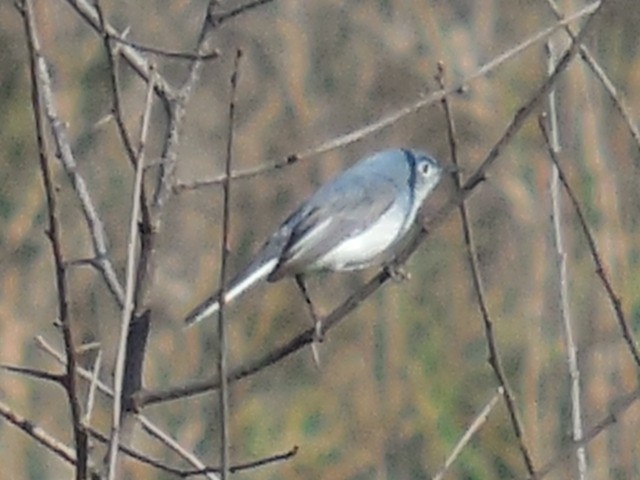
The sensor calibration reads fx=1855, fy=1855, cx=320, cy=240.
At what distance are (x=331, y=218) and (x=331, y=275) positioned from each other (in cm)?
321

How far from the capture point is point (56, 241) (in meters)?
2.00

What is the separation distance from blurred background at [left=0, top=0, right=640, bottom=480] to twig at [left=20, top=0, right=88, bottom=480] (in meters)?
3.87

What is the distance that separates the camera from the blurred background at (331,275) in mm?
6387

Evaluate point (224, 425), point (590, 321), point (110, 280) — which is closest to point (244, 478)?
point (590, 321)

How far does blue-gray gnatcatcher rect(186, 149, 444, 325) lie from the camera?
366 centimetres

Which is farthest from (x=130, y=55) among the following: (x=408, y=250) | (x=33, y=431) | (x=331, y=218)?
(x=331, y=218)

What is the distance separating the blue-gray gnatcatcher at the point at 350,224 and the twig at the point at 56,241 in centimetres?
142

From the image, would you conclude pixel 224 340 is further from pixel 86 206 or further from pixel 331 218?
pixel 331 218

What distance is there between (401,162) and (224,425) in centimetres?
226

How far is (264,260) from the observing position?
3.70 meters

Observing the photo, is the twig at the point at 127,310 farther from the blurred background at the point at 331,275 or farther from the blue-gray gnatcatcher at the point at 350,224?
the blurred background at the point at 331,275

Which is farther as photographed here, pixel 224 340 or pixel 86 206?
pixel 86 206

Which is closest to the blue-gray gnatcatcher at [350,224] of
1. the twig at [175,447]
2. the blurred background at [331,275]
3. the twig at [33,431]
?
the twig at [175,447]

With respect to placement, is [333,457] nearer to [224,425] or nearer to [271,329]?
[271,329]
